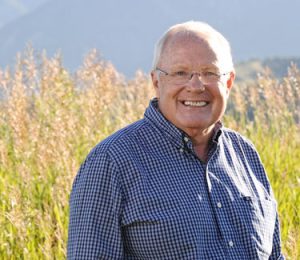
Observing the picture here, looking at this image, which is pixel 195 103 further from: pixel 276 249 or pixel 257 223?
pixel 276 249

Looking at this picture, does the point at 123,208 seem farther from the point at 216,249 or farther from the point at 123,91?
the point at 123,91

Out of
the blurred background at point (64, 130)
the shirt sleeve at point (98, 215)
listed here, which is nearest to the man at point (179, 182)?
the shirt sleeve at point (98, 215)

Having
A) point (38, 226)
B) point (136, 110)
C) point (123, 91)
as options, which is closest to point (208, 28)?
point (38, 226)

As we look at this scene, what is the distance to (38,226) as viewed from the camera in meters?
3.63

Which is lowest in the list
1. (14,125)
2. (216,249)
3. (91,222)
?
(216,249)

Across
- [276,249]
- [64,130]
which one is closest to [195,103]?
[276,249]

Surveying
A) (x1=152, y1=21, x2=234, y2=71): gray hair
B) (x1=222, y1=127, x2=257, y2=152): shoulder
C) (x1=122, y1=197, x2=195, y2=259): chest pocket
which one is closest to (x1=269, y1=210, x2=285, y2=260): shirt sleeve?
(x1=222, y1=127, x2=257, y2=152): shoulder

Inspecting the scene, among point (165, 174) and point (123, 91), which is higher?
point (123, 91)

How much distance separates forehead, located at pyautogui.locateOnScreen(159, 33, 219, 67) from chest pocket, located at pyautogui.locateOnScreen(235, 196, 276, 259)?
1.79ft

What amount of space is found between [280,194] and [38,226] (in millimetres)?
1407

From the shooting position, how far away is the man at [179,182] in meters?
2.40

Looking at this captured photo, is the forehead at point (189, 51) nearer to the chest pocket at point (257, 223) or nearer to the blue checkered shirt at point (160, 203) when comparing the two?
the blue checkered shirt at point (160, 203)

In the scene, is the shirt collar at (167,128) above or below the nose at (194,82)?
below

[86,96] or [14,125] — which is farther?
[86,96]
